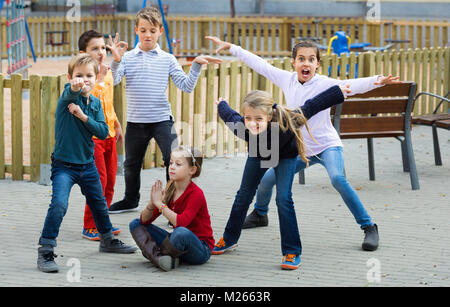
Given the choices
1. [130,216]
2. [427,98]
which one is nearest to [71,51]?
[427,98]

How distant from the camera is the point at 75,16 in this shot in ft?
87.2

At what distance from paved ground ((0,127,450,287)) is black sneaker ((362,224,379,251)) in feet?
0.26

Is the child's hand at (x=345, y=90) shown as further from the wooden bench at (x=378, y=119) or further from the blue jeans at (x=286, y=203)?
the wooden bench at (x=378, y=119)

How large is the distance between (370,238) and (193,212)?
135cm

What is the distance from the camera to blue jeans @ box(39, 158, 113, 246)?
5.34 metres

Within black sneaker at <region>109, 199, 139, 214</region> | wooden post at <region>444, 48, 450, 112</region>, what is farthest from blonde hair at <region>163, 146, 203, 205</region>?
wooden post at <region>444, 48, 450, 112</region>

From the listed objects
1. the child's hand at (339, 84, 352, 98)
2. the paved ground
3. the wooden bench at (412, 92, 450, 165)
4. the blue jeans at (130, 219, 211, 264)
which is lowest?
the paved ground

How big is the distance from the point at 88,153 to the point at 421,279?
2.26m

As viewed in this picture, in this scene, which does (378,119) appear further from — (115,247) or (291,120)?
(115,247)

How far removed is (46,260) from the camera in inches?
210

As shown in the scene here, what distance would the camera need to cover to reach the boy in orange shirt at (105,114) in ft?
20.1

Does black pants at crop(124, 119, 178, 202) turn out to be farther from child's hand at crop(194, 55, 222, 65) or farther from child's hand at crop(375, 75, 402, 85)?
child's hand at crop(375, 75, 402, 85)

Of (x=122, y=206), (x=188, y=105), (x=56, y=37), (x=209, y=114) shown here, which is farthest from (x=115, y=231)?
(x=56, y=37)

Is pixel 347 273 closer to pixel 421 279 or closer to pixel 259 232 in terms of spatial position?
pixel 421 279
